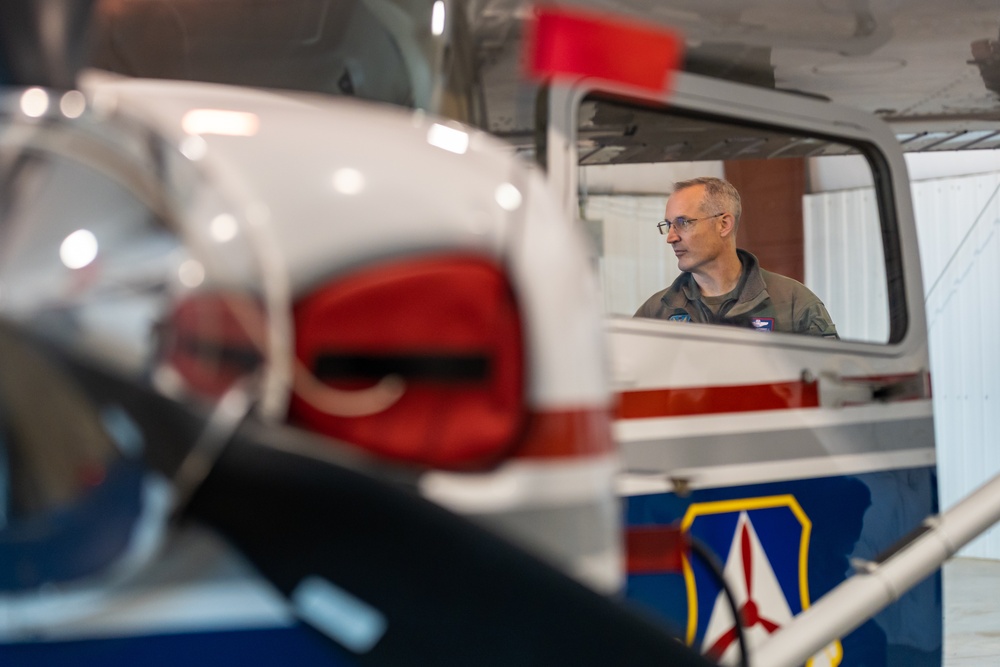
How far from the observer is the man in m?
2.23

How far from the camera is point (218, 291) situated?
0.71 metres

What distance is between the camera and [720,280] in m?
2.30

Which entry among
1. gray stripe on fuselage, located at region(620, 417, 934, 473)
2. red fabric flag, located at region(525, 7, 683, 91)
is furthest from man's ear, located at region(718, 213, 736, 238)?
red fabric flag, located at region(525, 7, 683, 91)

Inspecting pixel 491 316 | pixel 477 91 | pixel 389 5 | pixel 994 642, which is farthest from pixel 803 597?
pixel 994 642

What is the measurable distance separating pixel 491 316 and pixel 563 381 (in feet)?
0.27

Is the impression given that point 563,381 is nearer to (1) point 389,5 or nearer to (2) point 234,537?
(2) point 234,537

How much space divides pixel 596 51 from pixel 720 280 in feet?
3.82

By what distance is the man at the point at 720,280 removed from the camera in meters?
2.23

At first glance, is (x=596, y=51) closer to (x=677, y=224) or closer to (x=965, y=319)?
(x=677, y=224)

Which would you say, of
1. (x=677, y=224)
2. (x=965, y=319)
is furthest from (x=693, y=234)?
(x=965, y=319)

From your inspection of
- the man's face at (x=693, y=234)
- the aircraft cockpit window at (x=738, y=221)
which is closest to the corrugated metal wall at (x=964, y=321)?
the aircraft cockpit window at (x=738, y=221)

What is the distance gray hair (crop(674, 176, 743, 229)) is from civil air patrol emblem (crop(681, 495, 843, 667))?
26.6 inches

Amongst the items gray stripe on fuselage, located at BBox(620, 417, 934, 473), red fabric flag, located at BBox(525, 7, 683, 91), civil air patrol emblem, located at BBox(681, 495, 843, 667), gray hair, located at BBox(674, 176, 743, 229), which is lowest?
civil air patrol emblem, located at BBox(681, 495, 843, 667)

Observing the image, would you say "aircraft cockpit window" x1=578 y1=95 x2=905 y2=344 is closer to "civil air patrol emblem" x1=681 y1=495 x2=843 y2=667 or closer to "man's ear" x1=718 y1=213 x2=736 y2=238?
"man's ear" x1=718 y1=213 x2=736 y2=238
